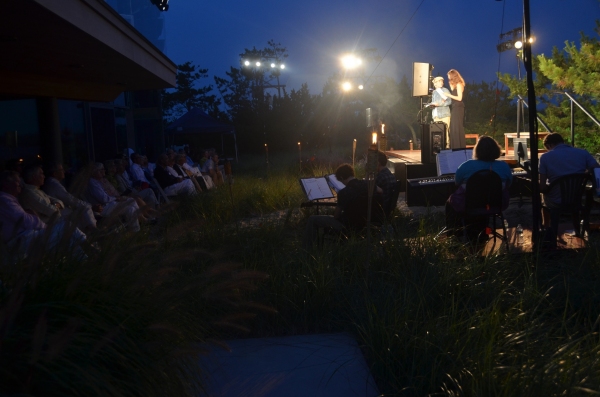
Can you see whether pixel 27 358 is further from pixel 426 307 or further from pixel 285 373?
pixel 426 307

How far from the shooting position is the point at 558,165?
6211mm

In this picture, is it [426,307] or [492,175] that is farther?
[492,175]

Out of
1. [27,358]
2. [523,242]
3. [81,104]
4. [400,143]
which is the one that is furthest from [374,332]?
[400,143]

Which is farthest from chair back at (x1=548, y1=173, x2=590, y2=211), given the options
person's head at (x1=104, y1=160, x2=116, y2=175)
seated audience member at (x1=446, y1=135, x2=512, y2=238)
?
person's head at (x1=104, y1=160, x2=116, y2=175)

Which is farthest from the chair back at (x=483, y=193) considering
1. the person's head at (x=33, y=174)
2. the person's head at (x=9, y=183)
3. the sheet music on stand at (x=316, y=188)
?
the person's head at (x=33, y=174)

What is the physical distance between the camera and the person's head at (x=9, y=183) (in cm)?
499

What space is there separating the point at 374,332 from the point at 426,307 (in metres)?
0.50

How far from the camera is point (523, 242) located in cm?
553

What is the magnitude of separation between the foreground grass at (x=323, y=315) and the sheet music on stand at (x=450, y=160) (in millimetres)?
3499

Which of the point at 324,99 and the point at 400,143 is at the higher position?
the point at 324,99

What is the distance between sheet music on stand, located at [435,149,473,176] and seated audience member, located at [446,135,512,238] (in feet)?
8.97

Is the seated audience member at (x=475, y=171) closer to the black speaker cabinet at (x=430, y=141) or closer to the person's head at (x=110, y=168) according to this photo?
the black speaker cabinet at (x=430, y=141)

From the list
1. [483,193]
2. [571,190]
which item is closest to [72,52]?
[483,193]

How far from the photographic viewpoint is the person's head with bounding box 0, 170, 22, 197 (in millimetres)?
4988
